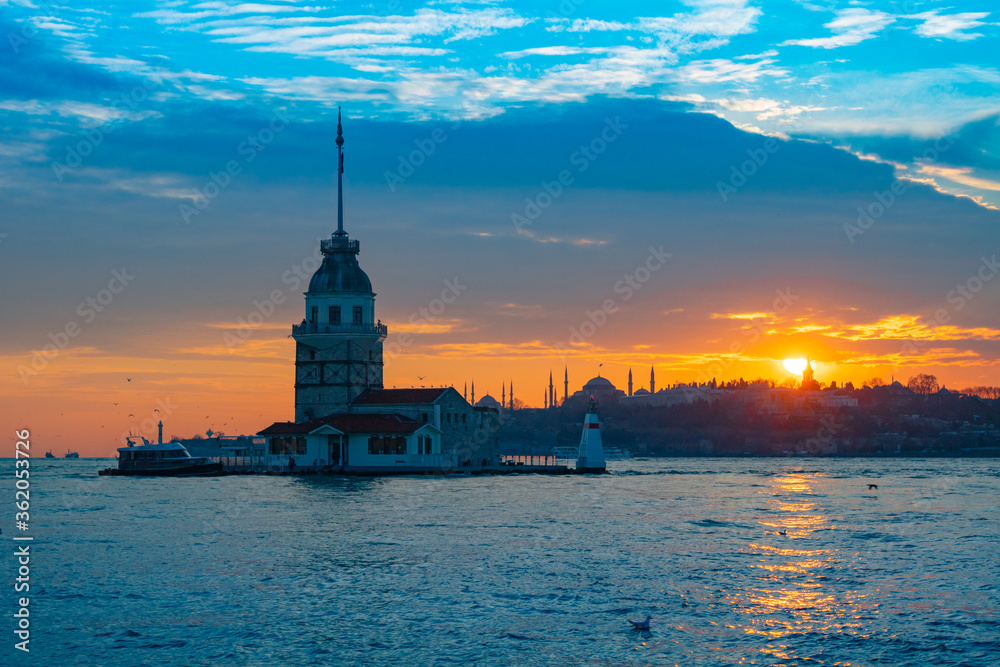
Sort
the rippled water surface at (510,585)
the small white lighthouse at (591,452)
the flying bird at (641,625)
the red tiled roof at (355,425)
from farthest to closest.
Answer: the small white lighthouse at (591,452) → the red tiled roof at (355,425) → the flying bird at (641,625) → the rippled water surface at (510,585)

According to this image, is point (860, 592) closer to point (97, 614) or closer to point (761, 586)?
point (761, 586)

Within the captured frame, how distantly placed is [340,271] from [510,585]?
2894 inches

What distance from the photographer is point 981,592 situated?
28750mm

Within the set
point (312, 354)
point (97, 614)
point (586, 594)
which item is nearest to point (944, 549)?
point (586, 594)

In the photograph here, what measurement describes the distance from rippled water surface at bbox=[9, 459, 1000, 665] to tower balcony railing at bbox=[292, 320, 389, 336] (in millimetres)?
42414

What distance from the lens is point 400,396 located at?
94.6 meters

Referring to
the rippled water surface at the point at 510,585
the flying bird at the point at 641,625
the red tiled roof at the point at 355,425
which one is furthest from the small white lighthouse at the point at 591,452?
the flying bird at the point at 641,625

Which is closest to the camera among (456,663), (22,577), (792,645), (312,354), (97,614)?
(456,663)

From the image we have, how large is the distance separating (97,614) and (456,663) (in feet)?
34.2

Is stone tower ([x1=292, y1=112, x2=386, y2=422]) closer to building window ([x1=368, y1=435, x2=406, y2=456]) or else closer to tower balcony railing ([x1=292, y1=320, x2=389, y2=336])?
tower balcony railing ([x1=292, y1=320, x2=389, y2=336])

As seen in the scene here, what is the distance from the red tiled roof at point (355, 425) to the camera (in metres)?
88.9

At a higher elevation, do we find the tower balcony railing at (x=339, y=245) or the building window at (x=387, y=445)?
the tower balcony railing at (x=339, y=245)

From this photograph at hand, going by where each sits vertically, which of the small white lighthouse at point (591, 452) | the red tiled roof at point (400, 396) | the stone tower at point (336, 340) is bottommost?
the small white lighthouse at point (591, 452)

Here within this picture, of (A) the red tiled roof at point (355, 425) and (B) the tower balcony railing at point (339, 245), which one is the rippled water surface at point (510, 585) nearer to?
(A) the red tiled roof at point (355, 425)
